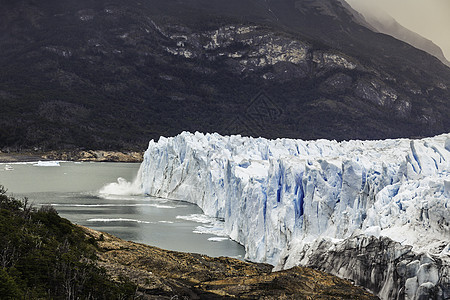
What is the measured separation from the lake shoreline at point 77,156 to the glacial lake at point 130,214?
106 feet

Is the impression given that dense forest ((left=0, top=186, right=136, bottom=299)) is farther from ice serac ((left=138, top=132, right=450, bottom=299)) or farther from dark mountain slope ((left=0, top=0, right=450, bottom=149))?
dark mountain slope ((left=0, top=0, right=450, bottom=149))

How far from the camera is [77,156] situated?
10900 centimetres

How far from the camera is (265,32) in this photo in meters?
194

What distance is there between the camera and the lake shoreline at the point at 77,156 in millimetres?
100506

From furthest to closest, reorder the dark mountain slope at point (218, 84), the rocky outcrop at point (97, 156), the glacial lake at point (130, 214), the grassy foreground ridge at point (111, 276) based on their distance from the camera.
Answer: the dark mountain slope at point (218, 84) < the rocky outcrop at point (97, 156) < the glacial lake at point (130, 214) < the grassy foreground ridge at point (111, 276)

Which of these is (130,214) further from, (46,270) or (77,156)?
(77,156)

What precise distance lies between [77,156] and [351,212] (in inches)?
3719

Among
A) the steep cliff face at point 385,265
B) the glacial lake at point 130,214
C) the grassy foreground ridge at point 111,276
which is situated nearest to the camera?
the steep cliff face at point 385,265

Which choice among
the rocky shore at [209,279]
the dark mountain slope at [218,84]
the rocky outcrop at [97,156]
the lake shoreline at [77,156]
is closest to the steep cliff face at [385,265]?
the rocky shore at [209,279]

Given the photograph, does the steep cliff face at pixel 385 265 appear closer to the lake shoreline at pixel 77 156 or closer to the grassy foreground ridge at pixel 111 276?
the grassy foreground ridge at pixel 111 276

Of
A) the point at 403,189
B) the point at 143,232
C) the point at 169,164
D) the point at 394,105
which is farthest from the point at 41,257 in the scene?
the point at 394,105

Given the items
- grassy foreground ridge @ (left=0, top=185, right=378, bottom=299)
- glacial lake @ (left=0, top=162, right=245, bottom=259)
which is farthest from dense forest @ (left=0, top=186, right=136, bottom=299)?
glacial lake @ (left=0, top=162, right=245, bottom=259)

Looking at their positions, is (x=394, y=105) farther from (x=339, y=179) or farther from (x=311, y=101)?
(x=339, y=179)

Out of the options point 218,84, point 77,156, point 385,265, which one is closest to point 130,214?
point 385,265
